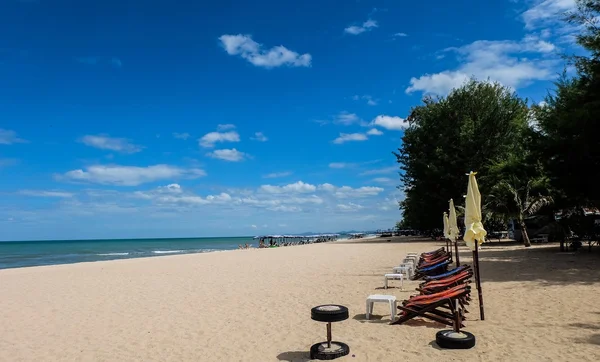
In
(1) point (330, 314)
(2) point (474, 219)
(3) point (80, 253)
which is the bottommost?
(3) point (80, 253)

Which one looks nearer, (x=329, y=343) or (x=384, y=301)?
(x=329, y=343)

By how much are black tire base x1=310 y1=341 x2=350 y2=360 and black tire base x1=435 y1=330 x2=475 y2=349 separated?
1.45m

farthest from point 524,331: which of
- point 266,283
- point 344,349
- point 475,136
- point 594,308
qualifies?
point 475,136

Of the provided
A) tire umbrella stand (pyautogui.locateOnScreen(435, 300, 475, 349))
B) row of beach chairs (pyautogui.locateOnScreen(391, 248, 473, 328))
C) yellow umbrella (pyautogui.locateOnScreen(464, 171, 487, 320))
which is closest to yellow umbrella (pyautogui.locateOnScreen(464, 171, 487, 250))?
yellow umbrella (pyautogui.locateOnScreen(464, 171, 487, 320))

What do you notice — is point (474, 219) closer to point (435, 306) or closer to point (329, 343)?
point (435, 306)

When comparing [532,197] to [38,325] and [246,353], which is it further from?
[38,325]

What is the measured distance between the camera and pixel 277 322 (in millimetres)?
8094

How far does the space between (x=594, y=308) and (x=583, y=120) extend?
9.94 m

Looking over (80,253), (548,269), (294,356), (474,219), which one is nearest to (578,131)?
(548,269)

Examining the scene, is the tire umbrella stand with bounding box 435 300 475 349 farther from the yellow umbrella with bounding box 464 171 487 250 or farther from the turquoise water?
the turquoise water

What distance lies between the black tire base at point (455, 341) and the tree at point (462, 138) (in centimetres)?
2654

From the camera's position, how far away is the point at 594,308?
7.80m

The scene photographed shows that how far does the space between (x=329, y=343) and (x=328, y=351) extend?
6.9 inches

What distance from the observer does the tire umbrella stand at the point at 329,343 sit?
555cm
